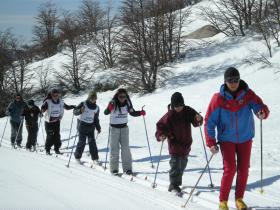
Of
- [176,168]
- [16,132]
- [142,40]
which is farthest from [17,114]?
[142,40]

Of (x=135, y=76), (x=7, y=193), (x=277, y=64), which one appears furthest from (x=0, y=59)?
(x=7, y=193)

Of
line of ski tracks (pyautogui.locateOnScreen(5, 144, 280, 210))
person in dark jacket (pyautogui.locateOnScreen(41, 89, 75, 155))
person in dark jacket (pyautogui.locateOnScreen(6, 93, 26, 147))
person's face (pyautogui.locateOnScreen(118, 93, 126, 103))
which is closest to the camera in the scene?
line of ski tracks (pyautogui.locateOnScreen(5, 144, 280, 210))

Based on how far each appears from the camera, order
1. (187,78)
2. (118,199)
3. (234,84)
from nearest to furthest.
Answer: (234,84), (118,199), (187,78)

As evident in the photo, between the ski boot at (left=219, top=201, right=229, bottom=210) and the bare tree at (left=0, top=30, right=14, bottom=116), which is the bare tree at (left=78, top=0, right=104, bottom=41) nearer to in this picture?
the bare tree at (left=0, top=30, right=14, bottom=116)

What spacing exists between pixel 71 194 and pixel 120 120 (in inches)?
103

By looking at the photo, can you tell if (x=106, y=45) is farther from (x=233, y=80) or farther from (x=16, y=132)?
(x=233, y=80)

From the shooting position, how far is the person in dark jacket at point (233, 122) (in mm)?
4949

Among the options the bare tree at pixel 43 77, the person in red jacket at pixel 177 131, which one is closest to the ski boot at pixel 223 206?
the person in red jacket at pixel 177 131

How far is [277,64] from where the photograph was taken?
1944 centimetres

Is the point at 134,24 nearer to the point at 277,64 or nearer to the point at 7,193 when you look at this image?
the point at 277,64

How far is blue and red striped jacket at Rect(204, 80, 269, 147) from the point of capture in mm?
4957

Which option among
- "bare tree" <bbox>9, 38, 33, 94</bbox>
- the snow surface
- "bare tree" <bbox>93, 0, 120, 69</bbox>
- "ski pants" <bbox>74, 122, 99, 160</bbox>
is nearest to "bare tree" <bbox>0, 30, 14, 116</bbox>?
"bare tree" <bbox>9, 38, 33, 94</bbox>

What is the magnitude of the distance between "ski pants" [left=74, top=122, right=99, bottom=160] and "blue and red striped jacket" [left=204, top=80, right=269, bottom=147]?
5259mm

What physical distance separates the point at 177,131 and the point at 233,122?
150cm
